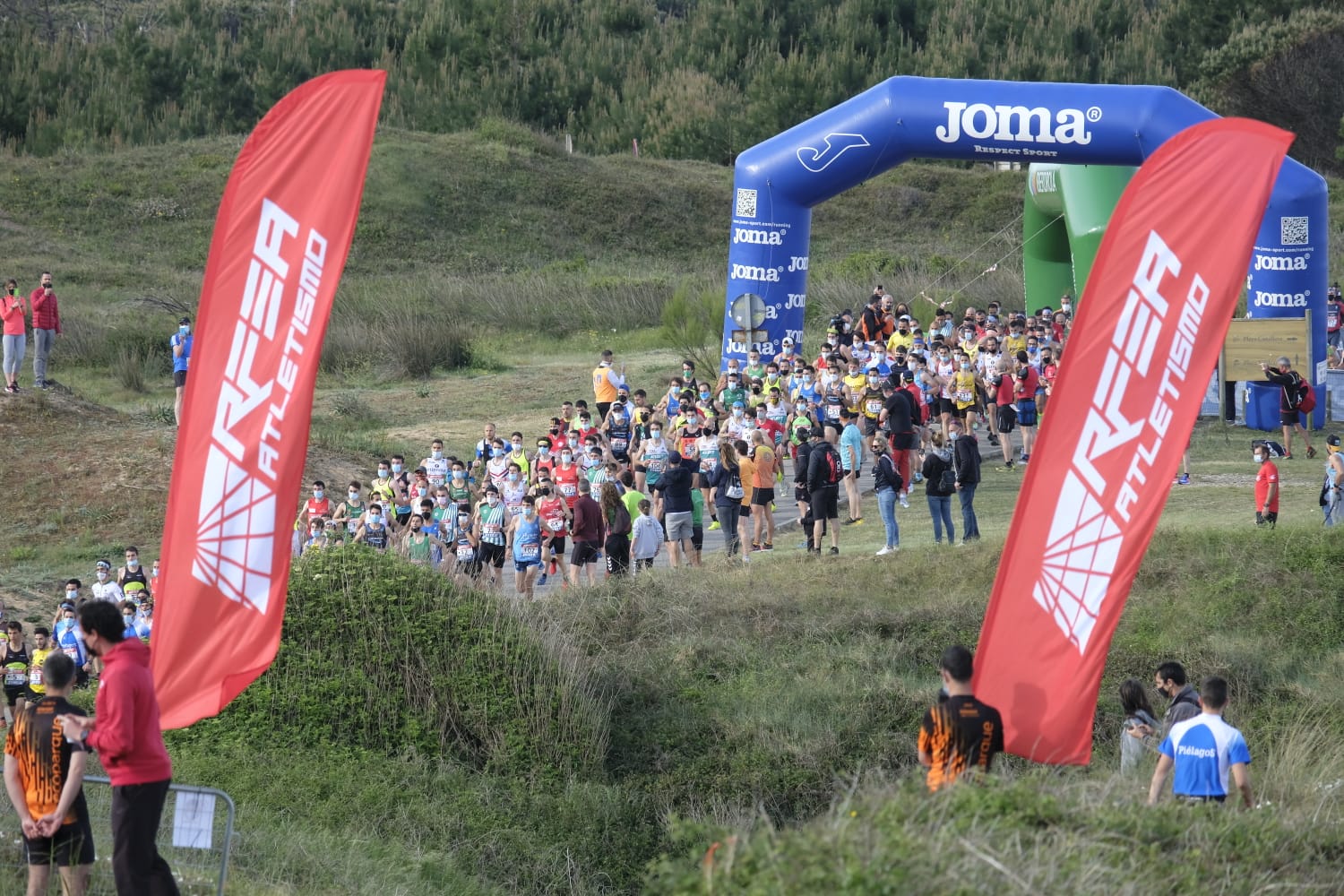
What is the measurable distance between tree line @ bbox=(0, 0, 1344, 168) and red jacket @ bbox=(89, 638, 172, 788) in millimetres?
50583

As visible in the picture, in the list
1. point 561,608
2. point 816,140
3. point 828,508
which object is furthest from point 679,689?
point 816,140

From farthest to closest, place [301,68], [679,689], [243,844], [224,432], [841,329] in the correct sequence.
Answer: [301,68], [841,329], [679,689], [243,844], [224,432]

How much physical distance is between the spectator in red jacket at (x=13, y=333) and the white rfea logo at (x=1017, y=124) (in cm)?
1308

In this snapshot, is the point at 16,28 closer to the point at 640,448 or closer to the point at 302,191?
the point at 640,448

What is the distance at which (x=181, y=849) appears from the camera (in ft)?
28.2

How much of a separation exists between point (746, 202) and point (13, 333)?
34.6 ft

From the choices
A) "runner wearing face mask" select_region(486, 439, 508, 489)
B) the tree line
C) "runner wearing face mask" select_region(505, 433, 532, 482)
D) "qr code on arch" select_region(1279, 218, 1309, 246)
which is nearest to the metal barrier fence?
"runner wearing face mask" select_region(486, 439, 508, 489)

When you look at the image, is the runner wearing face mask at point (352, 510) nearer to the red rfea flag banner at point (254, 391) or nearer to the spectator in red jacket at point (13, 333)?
the spectator in red jacket at point (13, 333)

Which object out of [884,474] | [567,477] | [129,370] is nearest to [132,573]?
[567,477]

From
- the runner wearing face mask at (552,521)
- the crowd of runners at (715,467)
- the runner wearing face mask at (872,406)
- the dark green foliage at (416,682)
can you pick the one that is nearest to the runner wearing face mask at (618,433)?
the crowd of runners at (715,467)

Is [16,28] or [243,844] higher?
[16,28]

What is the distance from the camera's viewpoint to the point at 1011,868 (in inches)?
252

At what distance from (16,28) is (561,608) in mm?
60259

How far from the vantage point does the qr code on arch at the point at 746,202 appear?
2491 cm
